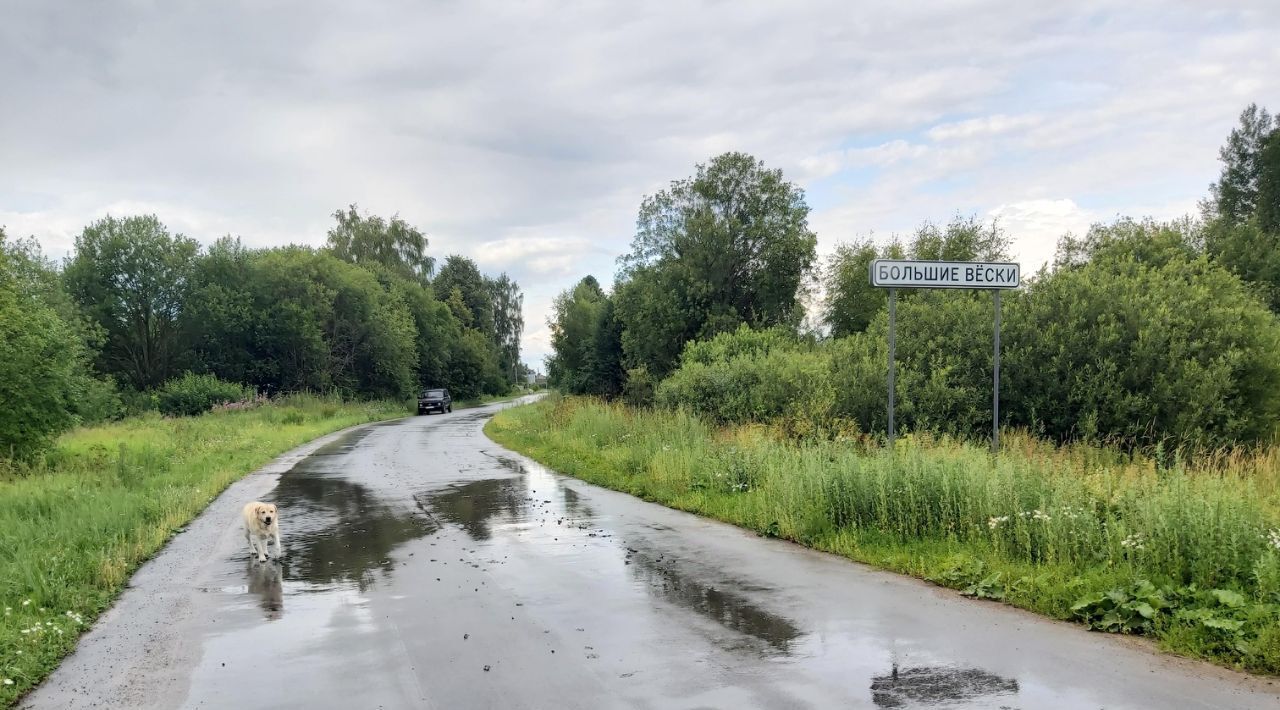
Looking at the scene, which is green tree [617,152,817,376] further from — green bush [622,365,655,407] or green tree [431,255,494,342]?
green tree [431,255,494,342]

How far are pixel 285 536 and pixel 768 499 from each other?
6214 mm

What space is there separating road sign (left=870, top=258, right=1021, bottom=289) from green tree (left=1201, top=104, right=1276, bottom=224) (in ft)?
171

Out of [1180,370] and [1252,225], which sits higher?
[1252,225]

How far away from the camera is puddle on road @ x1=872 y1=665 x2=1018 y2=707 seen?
442cm

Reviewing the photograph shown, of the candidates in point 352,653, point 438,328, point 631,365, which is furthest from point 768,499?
point 438,328

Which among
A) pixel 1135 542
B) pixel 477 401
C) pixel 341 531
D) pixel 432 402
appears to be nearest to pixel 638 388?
pixel 341 531

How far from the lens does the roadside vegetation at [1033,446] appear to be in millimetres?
6016

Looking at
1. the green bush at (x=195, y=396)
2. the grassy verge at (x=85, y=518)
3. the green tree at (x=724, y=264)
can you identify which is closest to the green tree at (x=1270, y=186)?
the green tree at (x=724, y=264)

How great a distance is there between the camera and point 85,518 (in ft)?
33.8

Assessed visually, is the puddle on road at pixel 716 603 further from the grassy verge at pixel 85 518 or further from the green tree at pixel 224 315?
the green tree at pixel 224 315

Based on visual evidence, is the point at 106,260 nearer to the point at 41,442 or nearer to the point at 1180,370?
the point at 41,442

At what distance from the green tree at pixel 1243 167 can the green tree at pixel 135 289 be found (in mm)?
66049

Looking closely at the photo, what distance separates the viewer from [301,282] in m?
51.7

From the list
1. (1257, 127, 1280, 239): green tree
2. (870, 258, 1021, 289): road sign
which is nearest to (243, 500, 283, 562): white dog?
(870, 258, 1021, 289): road sign
